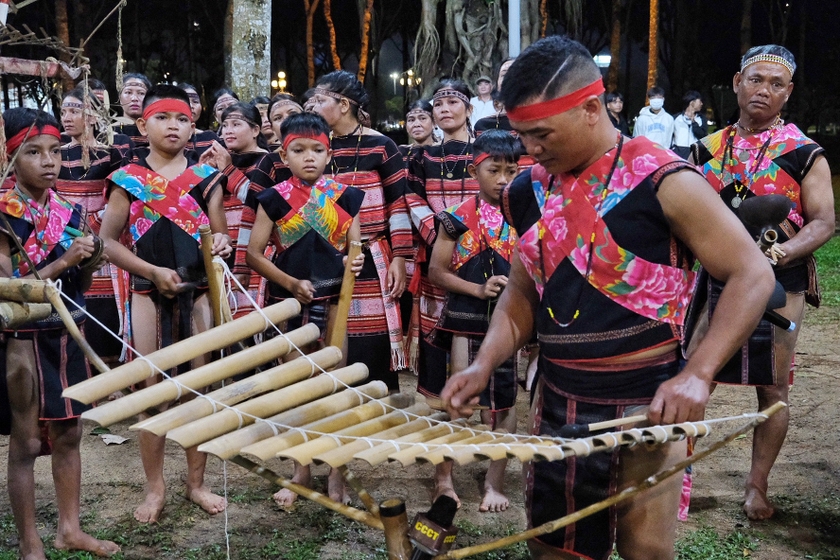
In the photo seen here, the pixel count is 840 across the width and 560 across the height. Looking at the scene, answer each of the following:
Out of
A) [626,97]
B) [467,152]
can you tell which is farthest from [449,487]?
[626,97]

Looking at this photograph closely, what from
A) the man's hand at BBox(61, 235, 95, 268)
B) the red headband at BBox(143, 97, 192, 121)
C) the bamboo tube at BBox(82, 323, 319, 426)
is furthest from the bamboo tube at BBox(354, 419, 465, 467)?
the red headband at BBox(143, 97, 192, 121)

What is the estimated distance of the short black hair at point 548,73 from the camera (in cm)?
250

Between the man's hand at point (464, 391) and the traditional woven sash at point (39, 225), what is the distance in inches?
78.7

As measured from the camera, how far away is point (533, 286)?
120 inches

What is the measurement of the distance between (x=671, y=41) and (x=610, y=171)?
31.8 m

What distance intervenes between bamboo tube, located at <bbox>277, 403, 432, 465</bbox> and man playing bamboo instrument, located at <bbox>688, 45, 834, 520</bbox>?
215 centimetres

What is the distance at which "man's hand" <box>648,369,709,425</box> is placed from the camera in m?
2.36

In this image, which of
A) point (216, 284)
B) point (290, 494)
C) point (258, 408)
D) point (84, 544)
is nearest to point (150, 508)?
point (84, 544)

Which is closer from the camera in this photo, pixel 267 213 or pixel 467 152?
pixel 267 213

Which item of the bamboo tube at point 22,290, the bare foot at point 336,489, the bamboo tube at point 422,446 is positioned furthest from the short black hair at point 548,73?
the bare foot at point 336,489

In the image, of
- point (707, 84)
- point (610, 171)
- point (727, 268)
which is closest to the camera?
point (727, 268)

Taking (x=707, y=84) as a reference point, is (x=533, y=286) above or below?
below

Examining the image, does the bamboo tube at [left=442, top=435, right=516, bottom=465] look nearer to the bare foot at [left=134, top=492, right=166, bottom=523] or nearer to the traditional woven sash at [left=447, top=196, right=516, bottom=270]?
the traditional woven sash at [left=447, top=196, right=516, bottom=270]

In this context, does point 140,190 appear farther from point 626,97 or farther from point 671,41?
point 626,97
